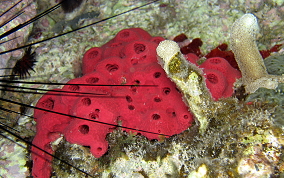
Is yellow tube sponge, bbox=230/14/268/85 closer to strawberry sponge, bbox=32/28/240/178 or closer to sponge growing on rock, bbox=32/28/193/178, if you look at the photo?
strawberry sponge, bbox=32/28/240/178

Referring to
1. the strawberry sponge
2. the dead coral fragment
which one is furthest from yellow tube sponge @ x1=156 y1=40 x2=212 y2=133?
the dead coral fragment

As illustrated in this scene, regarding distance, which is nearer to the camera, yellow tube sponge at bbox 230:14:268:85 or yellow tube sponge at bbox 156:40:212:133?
yellow tube sponge at bbox 156:40:212:133

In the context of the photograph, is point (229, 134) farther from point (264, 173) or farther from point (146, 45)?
point (146, 45)

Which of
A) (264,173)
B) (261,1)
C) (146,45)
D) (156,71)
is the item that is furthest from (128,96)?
(261,1)

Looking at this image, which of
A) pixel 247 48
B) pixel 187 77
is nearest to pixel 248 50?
pixel 247 48

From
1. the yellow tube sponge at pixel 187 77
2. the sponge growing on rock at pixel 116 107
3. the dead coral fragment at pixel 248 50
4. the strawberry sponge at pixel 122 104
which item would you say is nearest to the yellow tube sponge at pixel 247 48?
the dead coral fragment at pixel 248 50

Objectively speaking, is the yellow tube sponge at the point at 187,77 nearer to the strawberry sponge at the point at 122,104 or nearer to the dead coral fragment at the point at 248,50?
the strawberry sponge at the point at 122,104

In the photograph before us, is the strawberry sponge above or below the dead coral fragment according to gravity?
below

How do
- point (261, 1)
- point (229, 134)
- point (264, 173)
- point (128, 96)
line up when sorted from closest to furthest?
point (264, 173) < point (229, 134) < point (128, 96) < point (261, 1)
